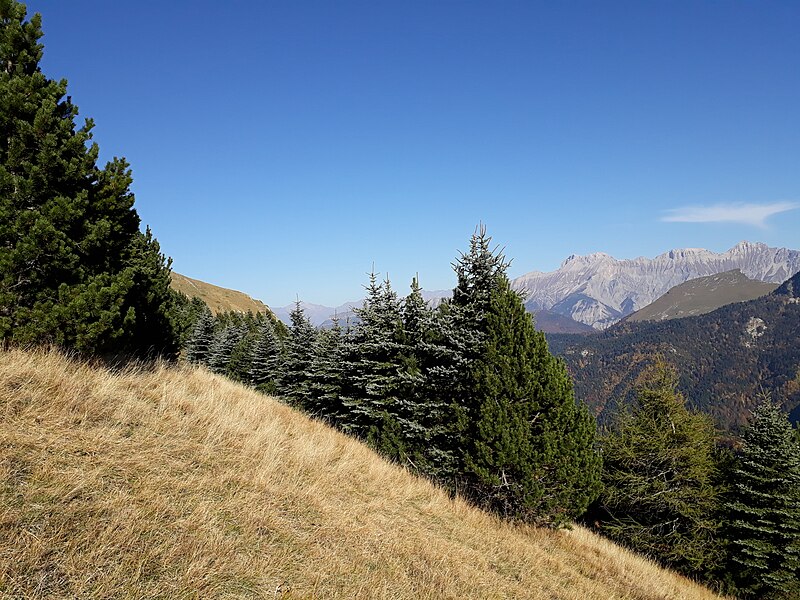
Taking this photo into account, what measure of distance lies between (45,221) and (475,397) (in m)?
11.7

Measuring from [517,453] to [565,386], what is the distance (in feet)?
7.95

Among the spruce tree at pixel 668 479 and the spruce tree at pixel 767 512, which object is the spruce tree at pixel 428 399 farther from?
the spruce tree at pixel 767 512

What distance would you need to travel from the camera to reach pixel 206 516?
5160mm

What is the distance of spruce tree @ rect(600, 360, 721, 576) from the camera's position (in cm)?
1892

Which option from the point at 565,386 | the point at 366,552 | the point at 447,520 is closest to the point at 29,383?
the point at 366,552

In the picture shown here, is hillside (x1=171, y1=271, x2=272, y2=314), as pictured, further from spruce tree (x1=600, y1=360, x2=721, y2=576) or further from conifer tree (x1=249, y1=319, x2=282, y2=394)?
spruce tree (x1=600, y1=360, x2=721, y2=576)

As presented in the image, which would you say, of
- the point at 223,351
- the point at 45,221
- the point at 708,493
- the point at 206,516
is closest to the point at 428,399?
the point at 206,516

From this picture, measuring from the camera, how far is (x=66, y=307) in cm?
771

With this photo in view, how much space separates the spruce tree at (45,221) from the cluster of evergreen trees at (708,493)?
22367 mm

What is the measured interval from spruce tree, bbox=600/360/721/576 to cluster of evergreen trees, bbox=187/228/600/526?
6.79 m

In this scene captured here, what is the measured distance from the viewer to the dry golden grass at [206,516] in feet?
13.0

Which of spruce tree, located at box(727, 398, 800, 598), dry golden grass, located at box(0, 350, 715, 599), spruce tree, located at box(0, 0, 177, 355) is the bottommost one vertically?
spruce tree, located at box(727, 398, 800, 598)

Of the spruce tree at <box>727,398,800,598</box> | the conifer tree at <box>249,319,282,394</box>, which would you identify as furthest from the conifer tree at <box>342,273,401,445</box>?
the spruce tree at <box>727,398,800,598</box>

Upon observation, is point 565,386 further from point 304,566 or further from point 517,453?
point 304,566
